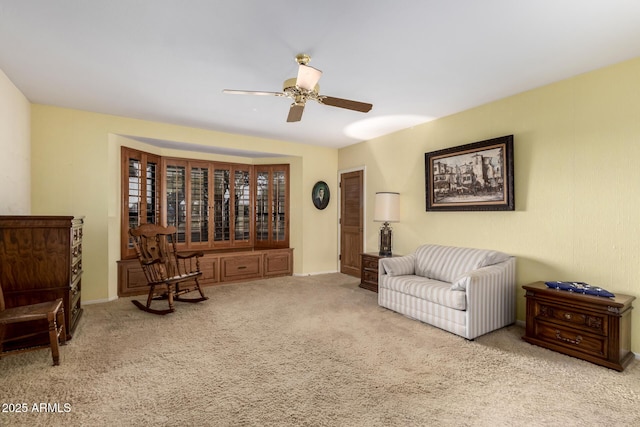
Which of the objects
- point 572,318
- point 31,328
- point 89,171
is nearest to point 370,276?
point 572,318

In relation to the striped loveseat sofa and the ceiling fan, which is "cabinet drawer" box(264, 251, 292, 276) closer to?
the striped loveseat sofa

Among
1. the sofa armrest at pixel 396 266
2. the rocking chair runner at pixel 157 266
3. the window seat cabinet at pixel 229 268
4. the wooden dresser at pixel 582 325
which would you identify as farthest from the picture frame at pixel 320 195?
the wooden dresser at pixel 582 325

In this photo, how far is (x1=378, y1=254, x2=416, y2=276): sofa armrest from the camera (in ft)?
13.1

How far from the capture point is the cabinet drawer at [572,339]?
251 cm

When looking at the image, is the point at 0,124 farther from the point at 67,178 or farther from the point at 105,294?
the point at 105,294

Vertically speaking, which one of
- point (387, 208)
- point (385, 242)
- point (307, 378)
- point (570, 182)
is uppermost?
point (570, 182)

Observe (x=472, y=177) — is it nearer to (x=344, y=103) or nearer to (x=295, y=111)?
(x=344, y=103)

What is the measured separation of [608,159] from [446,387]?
2536 mm

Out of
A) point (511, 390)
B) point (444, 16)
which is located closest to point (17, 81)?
point (444, 16)

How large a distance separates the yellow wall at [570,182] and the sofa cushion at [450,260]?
0.29 meters

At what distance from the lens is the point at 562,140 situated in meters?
3.13

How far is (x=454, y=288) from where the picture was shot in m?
3.12

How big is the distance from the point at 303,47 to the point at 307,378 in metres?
2.58


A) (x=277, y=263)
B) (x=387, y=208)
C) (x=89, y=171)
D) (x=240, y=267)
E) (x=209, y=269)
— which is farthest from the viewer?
(x=277, y=263)
